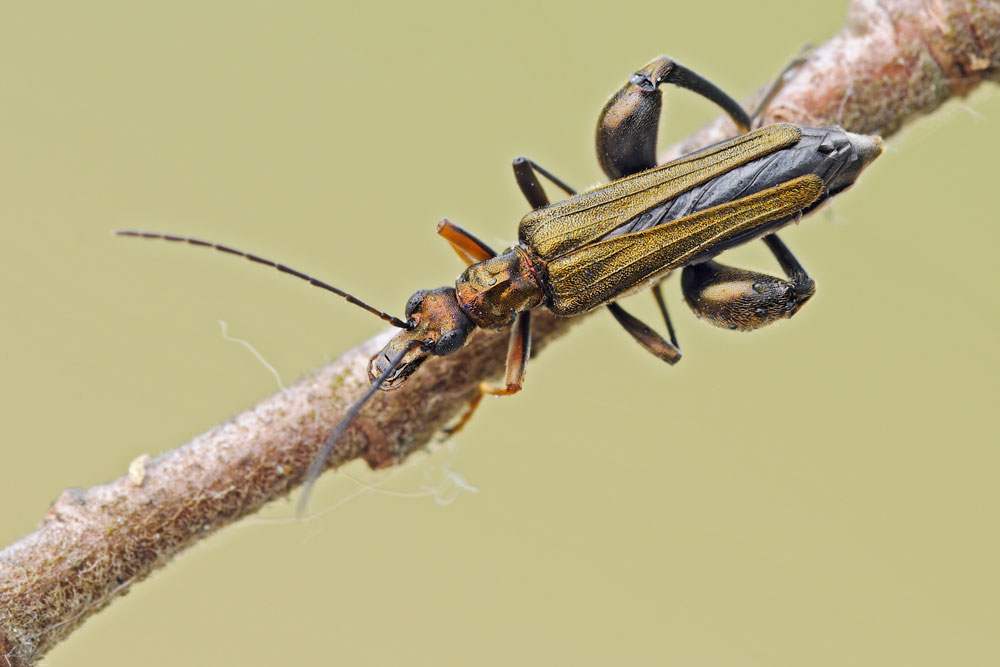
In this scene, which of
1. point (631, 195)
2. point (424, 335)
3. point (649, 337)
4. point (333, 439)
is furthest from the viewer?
point (649, 337)

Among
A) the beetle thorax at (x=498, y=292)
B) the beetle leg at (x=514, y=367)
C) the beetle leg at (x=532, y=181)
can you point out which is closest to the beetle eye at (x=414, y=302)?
the beetle thorax at (x=498, y=292)

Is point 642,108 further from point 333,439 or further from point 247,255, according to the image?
point 333,439

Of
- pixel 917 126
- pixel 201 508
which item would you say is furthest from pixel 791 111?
pixel 201 508

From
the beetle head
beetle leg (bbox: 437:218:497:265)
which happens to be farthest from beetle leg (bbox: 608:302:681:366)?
the beetle head

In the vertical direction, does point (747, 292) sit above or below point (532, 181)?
below

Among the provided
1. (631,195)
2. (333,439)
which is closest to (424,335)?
(333,439)

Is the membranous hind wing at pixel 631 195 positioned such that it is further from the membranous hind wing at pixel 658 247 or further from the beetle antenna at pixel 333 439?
the beetle antenna at pixel 333 439
